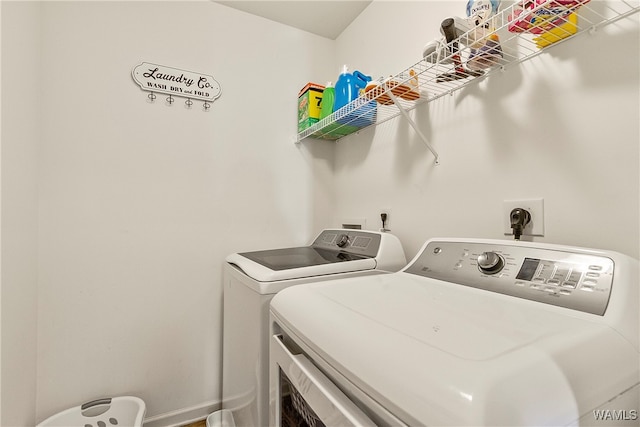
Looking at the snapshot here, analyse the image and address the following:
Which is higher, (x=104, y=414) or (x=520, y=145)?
(x=520, y=145)

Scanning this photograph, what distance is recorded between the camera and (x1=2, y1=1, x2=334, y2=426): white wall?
1.32 meters

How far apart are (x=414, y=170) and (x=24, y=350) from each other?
178 cm

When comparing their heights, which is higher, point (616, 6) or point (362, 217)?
point (616, 6)

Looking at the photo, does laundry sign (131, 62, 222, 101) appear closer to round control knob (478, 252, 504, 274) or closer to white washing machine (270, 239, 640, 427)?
white washing machine (270, 239, 640, 427)

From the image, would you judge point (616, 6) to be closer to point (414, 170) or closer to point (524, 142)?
point (524, 142)

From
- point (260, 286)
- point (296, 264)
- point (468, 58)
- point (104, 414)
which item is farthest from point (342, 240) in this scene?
point (104, 414)

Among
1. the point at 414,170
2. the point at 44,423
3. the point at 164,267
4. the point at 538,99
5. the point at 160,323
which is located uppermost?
the point at 538,99

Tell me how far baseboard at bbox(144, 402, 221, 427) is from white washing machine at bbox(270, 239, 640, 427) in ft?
3.53

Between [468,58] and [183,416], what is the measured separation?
208 cm

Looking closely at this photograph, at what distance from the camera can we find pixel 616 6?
74cm

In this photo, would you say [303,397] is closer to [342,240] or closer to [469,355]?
[469,355]

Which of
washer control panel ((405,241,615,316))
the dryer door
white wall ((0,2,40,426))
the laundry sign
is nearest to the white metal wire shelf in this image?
washer control panel ((405,241,615,316))

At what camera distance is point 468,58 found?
3.16ft

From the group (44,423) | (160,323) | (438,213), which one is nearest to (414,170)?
(438,213)
